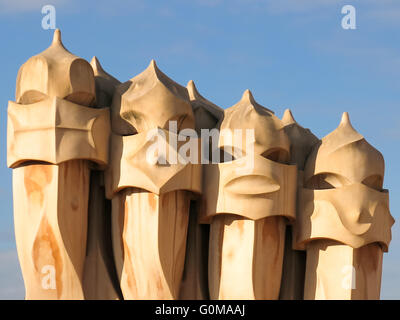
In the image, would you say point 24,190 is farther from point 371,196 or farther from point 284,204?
point 371,196

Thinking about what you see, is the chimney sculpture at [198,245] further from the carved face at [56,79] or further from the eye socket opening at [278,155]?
the carved face at [56,79]

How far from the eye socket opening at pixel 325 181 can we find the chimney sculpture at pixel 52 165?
157 inches

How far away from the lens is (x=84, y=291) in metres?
24.3

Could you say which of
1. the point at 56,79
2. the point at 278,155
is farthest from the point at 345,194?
the point at 56,79

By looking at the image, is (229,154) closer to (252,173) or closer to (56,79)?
(252,173)

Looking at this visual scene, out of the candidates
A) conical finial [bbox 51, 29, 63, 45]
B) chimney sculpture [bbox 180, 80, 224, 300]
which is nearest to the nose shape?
chimney sculpture [bbox 180, 80, 224, 300]

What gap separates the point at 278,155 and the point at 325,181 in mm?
1032

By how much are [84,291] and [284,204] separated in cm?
398

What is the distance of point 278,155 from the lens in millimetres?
24969

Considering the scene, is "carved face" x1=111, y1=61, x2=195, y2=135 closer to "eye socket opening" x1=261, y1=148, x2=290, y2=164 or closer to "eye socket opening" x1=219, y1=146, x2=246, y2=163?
"eye socket opening" x1=219, y1=146, x2=246, y2=163

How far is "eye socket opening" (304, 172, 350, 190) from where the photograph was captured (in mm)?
24859
